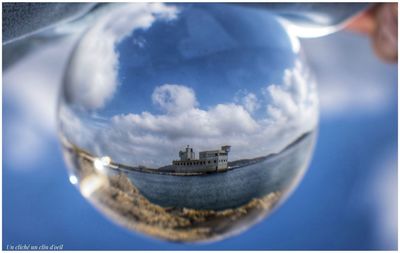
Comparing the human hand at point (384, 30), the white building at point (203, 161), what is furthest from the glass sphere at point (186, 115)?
the human hand at point (384, 30)

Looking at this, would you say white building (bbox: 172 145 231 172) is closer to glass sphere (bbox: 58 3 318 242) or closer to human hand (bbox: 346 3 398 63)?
glass sphere (bbox: 58 3 318 242)

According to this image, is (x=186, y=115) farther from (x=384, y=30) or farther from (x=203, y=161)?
(x=384, y=30)

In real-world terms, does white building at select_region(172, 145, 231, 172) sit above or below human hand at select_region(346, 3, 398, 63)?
below

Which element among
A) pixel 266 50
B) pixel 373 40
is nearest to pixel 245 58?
pixel 266 50

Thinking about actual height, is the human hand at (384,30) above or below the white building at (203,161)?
above

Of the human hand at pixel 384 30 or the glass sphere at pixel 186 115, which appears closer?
the glass sphere at pixel 186 115

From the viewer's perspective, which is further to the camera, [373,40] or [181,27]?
[373,40]

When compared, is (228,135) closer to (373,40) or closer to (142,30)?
(142,30)

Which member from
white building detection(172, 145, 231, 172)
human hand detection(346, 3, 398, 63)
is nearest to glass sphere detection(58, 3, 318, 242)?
white building detection(172, 145, 231, 172)

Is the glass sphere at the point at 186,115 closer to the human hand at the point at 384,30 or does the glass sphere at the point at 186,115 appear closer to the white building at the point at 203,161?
the white building at the point at 203,161
